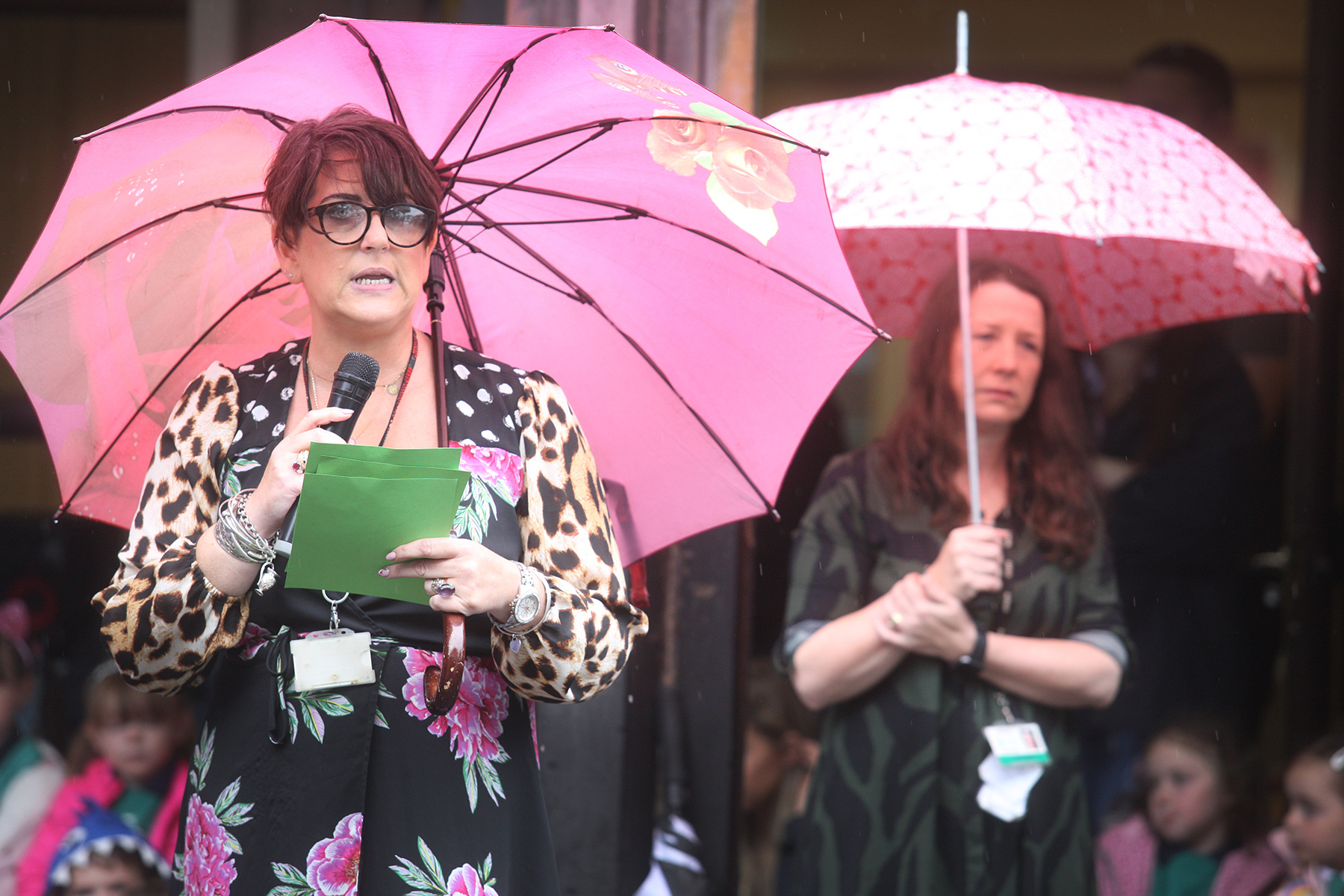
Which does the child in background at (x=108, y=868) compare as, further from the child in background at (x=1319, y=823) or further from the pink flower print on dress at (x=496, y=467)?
the child in background at (x=1319, y=823)

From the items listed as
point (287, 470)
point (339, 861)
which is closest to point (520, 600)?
point (287, 470)

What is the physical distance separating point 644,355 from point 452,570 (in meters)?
0.74

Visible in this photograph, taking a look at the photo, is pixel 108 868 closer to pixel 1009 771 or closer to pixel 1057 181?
pixel 1009 771

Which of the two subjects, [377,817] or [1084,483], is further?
[1084,483]

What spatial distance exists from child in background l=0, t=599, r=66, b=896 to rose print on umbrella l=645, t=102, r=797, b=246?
9.33 feet

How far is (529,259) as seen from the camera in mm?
2232

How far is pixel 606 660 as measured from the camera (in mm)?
1836

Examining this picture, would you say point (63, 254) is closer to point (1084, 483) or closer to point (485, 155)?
point (485, 155)

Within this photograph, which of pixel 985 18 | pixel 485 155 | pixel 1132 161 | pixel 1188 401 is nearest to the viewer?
pixel 485 155

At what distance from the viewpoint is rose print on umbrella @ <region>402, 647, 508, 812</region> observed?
1832mm

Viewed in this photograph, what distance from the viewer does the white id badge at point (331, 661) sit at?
1.79 meters

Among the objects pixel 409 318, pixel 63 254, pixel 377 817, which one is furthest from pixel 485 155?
pixel 377 817

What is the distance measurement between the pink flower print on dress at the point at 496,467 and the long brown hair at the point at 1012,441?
4.13ft

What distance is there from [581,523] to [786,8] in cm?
479
